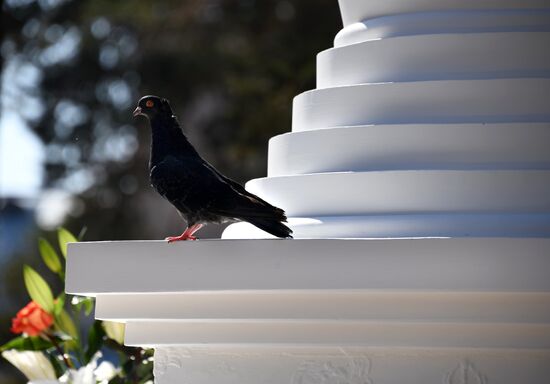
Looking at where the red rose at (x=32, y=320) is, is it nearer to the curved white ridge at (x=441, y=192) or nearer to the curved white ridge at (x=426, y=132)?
A: the curved white ridge at (x=426, y=132)

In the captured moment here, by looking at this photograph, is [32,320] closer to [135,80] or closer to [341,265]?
[341,265]

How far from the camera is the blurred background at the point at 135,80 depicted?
54.5 ft

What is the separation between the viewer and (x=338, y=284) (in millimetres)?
4113

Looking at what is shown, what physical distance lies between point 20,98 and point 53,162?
1.34m

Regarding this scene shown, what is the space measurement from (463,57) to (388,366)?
1.41 metres

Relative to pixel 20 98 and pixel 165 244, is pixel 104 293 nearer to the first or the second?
pixel 165 244

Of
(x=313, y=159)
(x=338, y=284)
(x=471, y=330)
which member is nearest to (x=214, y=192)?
(x=313, y=159)

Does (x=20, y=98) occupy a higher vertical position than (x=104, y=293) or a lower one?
higher

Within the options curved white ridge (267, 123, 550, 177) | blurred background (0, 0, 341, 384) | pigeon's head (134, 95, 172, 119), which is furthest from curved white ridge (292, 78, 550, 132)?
blurred background (0, 0, 341, 384)

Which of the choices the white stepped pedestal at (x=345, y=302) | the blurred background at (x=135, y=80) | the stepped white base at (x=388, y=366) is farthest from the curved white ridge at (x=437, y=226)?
the blurred background at (x=135, y=80)

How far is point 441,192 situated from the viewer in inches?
179

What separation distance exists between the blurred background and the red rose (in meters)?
9.87

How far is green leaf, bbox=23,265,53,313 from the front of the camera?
6621 millimetres

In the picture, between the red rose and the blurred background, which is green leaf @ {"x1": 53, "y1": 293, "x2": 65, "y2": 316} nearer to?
the red rose
